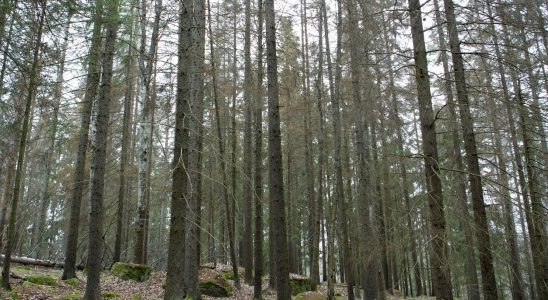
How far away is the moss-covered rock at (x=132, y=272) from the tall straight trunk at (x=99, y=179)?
436 cm

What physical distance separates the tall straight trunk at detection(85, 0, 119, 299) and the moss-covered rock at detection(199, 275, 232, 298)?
403cm

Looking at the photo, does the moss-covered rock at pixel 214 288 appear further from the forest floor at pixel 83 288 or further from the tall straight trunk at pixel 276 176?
the tall straight trunk at pixel 276 176

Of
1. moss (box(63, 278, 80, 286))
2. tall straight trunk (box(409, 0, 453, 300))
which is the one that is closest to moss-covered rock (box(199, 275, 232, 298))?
moss (box(63, 278, 80, 286))

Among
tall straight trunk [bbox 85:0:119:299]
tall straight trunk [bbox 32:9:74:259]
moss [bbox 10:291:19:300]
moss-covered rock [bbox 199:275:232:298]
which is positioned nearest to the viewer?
moss [bbox 10:291:19:300]

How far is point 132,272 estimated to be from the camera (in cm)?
1265

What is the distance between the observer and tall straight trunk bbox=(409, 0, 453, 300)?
5.19 m

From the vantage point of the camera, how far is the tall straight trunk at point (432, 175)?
17.0ft

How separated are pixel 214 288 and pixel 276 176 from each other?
16.9ft

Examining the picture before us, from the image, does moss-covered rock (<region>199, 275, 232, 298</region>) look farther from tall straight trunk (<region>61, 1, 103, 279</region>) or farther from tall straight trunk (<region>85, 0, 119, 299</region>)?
tall straight trunk (<region>85, 0, 119, 299</region>)

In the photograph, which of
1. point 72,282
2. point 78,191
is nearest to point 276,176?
point 78,191

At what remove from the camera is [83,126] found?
1106 cm

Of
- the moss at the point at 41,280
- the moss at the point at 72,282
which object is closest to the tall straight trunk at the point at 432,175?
the moss at the point at 41,280

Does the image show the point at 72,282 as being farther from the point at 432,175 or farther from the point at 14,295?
the point at 432,175

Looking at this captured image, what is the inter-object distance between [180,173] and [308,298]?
275 inches
